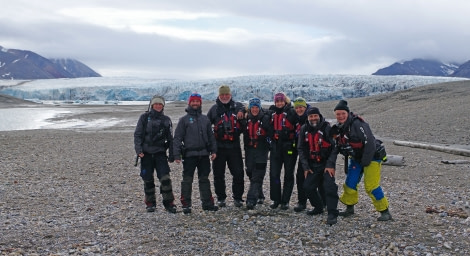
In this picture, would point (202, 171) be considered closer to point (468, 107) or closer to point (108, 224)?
point (108, 224)

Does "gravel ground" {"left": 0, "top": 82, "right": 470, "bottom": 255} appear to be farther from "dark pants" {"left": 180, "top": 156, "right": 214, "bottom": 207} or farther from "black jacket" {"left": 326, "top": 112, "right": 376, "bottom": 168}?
"black jacket" {"left": 326, "top": 112, "right": 376, "bottom": 168}

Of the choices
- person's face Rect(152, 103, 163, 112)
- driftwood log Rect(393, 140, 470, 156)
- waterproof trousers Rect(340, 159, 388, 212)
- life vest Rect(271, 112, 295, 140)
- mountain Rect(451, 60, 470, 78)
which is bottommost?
driftwood log Rect(393, 140, 470, 156)

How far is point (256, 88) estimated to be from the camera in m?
55.6

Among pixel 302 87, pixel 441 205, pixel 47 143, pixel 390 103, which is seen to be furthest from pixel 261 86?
pixel 441 205

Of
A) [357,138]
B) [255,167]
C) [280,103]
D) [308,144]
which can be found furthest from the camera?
[255,167]

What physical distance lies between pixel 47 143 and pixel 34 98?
5470cm

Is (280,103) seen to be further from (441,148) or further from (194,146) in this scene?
(441,148)

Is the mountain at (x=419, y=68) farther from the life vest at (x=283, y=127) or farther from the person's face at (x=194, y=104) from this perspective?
the person's face at (x=194, y=104)

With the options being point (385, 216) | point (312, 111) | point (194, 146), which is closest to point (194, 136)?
point (194, 146)

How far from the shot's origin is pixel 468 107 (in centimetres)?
2214

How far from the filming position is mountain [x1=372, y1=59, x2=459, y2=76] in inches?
7391

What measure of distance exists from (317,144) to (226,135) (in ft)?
4.93

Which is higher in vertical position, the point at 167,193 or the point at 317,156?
the point at 317,156

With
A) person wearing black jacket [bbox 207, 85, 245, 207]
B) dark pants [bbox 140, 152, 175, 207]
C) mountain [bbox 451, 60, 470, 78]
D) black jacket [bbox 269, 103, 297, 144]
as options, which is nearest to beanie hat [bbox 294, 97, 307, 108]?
black jacket [bbox 269, 103, 297, 144]
